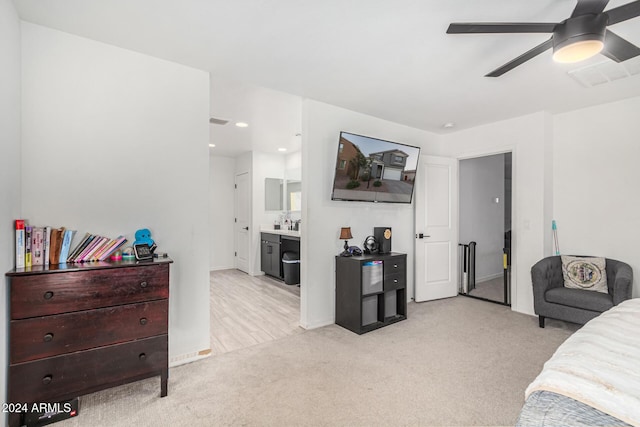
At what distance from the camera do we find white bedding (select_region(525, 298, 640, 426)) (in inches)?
34.6

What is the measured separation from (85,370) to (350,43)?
2.74m

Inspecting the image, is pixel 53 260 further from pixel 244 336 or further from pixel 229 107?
pixel 229 107

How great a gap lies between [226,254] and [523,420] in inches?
242

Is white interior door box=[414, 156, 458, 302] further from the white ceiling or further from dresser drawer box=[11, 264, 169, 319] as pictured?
dresser drawer box=[11, 264, 169, 319]

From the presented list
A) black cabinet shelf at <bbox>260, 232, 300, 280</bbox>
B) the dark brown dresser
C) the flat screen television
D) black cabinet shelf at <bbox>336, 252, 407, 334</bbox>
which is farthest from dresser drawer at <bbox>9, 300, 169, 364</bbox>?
black cabinet shelf at <bbox>260, 232, 300, 280</bbox>

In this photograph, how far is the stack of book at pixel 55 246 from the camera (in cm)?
180

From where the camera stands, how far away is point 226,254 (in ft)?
21.3

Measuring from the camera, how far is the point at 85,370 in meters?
1.80

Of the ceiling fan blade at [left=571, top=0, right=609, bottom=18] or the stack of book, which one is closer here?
the ceiling fan blade at [left=571, top=0, right=609, bottom=18]

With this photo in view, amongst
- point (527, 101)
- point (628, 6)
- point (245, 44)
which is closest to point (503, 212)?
point (527, 101)

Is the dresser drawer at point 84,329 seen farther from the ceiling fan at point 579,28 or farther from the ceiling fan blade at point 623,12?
the ceiling fan blade at point 623,12

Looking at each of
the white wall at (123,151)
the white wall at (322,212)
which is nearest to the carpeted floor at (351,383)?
the white wall at (322,212)

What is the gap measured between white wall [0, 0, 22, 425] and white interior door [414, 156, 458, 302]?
403 centimetres

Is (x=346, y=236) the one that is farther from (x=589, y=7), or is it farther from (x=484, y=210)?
(x=484, y=210)
